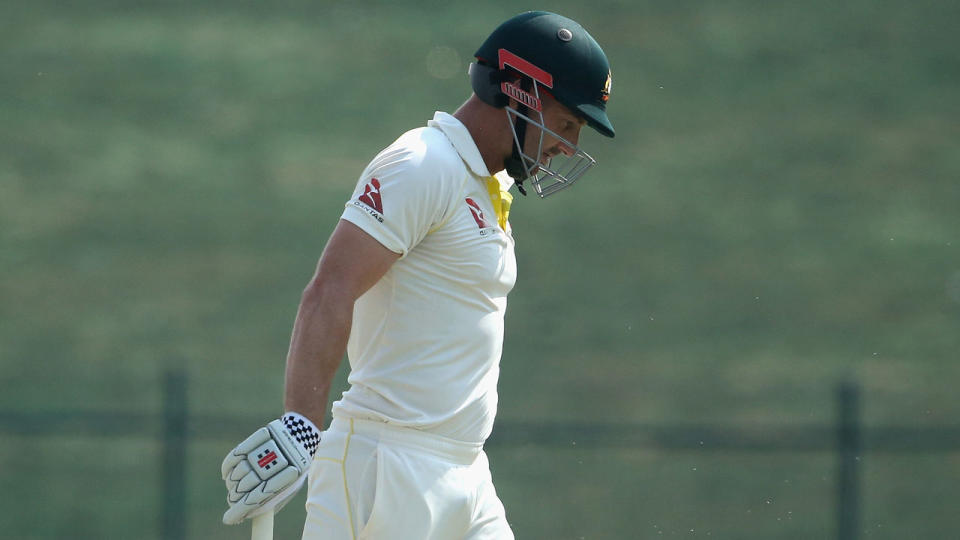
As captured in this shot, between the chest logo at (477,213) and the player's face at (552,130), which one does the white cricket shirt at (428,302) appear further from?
the player's face at (552,130)

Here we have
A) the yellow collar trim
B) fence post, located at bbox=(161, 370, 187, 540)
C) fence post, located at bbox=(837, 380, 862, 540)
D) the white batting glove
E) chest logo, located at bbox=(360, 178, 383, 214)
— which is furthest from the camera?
fence post, located at bbox=(837, 380, 862, 540)

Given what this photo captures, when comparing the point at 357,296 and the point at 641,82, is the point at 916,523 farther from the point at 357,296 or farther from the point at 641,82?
the point at 357,296

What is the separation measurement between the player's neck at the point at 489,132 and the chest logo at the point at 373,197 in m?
0.40

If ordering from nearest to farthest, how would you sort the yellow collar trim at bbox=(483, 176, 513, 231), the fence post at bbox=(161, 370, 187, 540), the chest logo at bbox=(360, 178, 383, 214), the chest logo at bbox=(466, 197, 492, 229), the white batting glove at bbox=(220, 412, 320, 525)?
the white batting glove at bbox=(220, 412, 320, 525) → the chest logo at bbox=(360, 178, 383, 214) → the chest logo at bbox=(466, 197, 492, 229) → the yellow collar trim at bbox=(483, 176, 513, 231) → the fence post at bbox=(161, 370, 187, 540)

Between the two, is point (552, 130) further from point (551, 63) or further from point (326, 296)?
point (326, 296)

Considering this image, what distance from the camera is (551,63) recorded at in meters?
3.29

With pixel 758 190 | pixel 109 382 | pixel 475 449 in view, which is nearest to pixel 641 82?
pixel 758 190

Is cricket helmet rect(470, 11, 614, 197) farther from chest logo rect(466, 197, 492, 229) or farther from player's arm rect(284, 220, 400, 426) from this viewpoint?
player's arm rect(284, 220, 400, 426)

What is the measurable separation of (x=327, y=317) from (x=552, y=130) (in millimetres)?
833

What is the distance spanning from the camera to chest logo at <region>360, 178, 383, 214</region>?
290 centimetres

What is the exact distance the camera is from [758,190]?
10438 mm

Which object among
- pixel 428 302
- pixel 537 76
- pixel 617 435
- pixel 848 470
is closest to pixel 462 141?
pixel 537 76

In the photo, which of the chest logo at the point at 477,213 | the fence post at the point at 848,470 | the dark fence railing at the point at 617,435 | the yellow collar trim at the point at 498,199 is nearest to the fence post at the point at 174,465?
the dark fence railing at the point at 617,435

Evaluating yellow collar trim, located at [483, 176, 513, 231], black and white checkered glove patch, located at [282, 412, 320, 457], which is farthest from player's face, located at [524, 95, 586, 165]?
black and white checkered glove patch, located at [282, 412, 320, 457]
